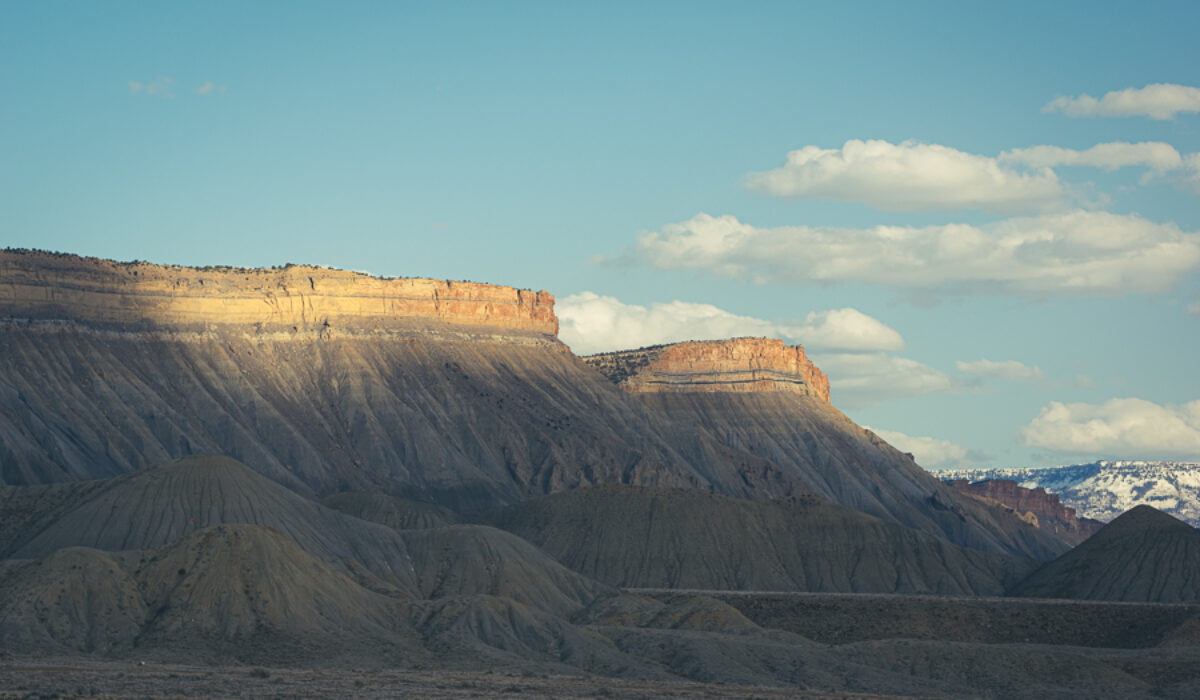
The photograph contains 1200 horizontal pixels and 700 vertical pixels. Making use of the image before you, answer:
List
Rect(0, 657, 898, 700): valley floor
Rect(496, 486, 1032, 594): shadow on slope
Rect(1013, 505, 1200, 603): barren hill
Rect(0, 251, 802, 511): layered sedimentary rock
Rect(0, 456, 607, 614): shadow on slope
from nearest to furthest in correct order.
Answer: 1. Rect(0, 657, 898, 700): valley floor
2. Rect(0, 456, 607, 614): shadow on slope
3. Rect(1013, 505, 1200, 603): barren hill
4. Rect(496, 486, 1032, 594): shadow on slope
5. Rect(0, 251, 802, 511): layered sedimentary rock

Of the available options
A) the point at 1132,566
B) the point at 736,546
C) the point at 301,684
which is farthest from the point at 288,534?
the point at 1132,566

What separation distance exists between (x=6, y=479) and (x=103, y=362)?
1315 inches

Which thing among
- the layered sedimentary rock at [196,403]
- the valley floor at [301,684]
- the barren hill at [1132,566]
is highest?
the layered sedimentary rock at [196,403]

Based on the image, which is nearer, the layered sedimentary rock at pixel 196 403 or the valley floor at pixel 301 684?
the valley floor at pixel 301 684

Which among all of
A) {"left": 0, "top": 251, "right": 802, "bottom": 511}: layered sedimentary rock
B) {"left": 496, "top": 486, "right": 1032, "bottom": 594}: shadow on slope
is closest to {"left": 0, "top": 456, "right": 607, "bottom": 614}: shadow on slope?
{"left": 496, "top": 486, "right": 1032, "bottom": 594}: shadow on slope

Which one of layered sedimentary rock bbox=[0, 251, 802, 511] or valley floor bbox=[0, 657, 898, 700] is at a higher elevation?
layered sedimentary rock bbox=[0, 251, 802, 511]

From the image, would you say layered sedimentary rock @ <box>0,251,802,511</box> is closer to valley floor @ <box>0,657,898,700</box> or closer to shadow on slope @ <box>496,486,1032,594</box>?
shadow on slope @ <box>496,486,1032,594</box>

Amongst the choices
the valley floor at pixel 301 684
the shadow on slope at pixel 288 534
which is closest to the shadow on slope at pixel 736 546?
the shadow on slope at pixel 288 534

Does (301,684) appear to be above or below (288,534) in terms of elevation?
below

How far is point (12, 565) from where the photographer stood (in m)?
91.6

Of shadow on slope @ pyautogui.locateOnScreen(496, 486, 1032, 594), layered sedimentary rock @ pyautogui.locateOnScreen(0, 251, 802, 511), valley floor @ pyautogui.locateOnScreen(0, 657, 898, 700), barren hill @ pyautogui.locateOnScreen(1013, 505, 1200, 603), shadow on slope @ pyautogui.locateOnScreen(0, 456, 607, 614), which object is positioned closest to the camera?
valley floor @ pyautogui.locateOnScreen(0, 657, 898, 700)

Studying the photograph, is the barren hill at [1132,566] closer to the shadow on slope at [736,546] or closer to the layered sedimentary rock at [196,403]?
the shadow on slope at [736,546]

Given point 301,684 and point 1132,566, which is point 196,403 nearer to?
point 1132,566

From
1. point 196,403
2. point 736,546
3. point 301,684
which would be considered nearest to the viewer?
point 301,684
